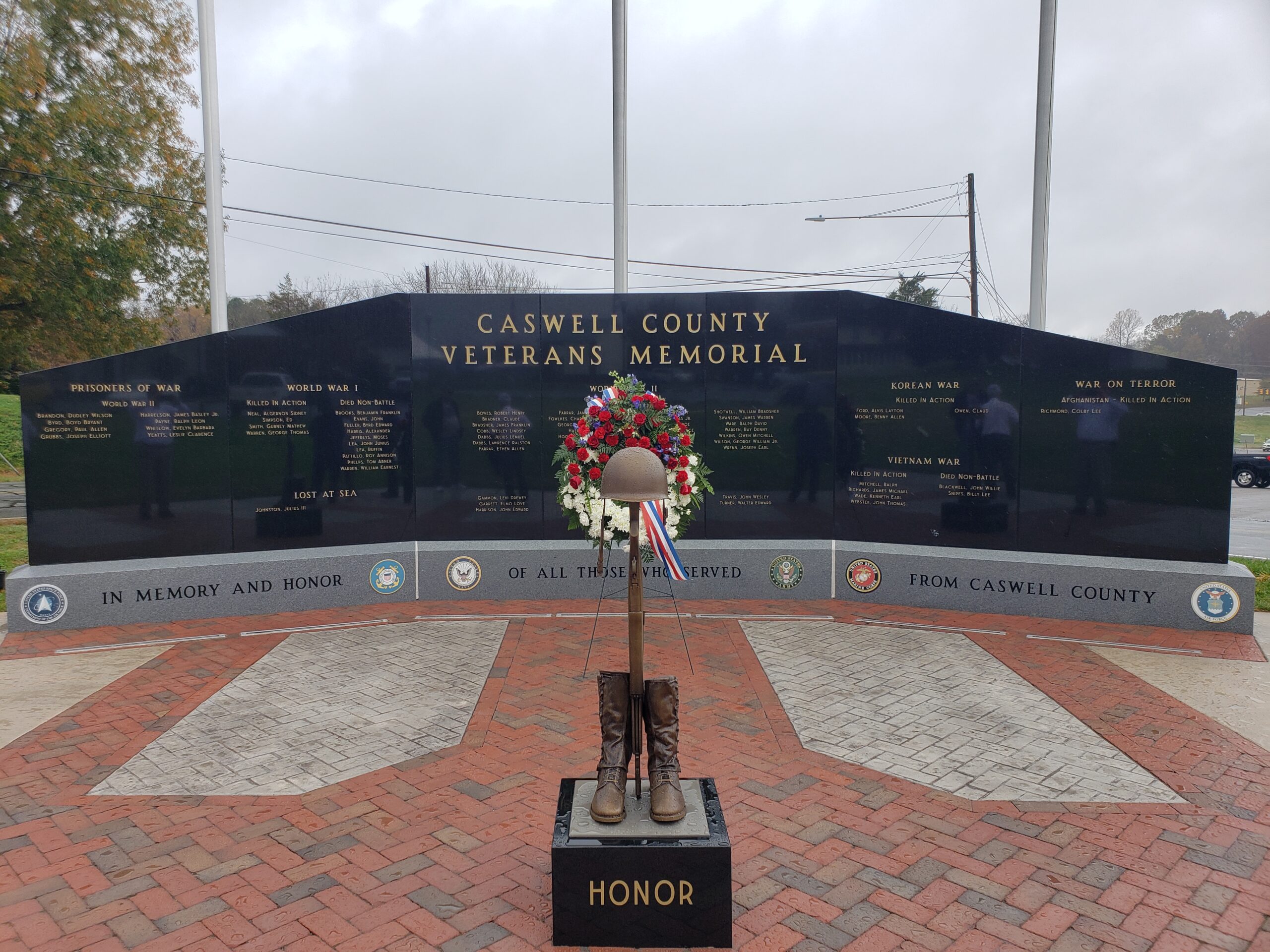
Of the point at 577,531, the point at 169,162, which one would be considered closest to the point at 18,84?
the point at 169,162

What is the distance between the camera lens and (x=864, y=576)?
9430mm

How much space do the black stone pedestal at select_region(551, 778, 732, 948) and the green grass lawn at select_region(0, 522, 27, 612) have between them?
9092 millimetres

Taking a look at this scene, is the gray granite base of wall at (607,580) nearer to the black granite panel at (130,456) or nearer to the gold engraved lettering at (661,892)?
the black granite panel at (130,456)

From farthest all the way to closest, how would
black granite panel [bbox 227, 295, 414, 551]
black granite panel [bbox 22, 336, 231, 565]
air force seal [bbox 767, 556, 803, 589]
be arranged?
1. air force seal [bbox 767, 556, 803, 589]
2. black granite panel [bbox 227, 295, 414, 551]
3. black granite panel [bbox 22, 336, 231, 565]

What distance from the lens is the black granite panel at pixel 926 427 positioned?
8875 mm

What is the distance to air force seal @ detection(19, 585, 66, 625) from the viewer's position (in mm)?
8297

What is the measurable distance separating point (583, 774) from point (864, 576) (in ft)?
17.2

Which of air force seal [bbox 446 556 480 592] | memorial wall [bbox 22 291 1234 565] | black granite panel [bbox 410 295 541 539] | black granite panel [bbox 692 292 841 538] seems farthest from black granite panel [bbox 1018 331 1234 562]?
air force seal [bbox 446 556 480 592]

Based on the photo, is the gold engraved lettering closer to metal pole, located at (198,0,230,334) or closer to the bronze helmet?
the bronze helmet

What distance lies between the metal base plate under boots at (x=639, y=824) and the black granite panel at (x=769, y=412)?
19.4 ft

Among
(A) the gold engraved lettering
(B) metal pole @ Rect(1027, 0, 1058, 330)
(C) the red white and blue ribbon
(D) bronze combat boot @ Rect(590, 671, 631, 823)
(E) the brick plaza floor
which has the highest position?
(B) metal pole @ Rect(1027, 0, 1058, 330)

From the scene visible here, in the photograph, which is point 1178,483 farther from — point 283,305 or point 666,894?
point 283,305

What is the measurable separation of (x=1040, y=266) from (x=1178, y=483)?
2892 millimetres

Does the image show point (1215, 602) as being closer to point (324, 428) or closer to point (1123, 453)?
point (1123, 453)
